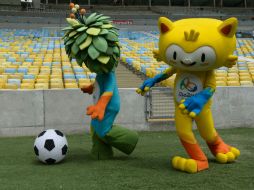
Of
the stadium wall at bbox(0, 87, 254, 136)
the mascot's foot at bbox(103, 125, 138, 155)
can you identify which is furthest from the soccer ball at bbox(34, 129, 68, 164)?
the stadium wall at bbox(0, 87, 254, 136)

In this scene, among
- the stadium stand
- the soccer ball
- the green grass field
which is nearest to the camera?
the green grass field

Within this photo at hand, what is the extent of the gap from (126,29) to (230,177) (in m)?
24.3

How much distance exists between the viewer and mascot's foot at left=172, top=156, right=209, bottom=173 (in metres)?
4.64

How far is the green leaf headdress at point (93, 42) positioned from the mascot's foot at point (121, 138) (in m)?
0.83

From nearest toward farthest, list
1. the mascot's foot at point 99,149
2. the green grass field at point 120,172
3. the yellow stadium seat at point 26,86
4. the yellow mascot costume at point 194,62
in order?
the green grass field at point 120,172 < the yellow mascot costume at point 194,62 < the mascot's foot at point 99,149 < the yellow stadium seat at point 26,86

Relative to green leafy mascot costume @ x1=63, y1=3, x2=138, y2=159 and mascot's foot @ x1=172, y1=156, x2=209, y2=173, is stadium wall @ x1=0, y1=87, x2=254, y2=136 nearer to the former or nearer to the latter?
green leafy mascot costume @ x1=63, y1=3, x2=138, y2=159

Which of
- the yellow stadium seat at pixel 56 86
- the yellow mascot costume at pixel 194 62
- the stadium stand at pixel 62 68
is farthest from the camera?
the stadium stand at pixel 62 68

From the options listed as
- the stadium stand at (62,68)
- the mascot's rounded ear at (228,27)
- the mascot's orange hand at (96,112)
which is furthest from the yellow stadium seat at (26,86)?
the mascot's rounded ear at (228,27)

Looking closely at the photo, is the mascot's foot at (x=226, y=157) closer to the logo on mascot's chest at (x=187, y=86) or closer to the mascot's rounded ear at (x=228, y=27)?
the logo on mascot's chest at (x=187, y=86)

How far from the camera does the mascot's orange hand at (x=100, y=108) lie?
4766 mm

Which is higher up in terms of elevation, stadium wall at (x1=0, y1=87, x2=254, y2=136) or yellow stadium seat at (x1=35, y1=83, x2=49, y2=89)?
yellow stadium seat at (x1=35, y1=83, x2=49, y2=89)

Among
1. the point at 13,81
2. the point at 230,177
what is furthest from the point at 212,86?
the point at 13,81

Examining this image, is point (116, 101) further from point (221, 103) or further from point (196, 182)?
point (221, 103)

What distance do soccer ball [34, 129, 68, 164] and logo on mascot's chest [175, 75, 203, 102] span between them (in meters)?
1.66
